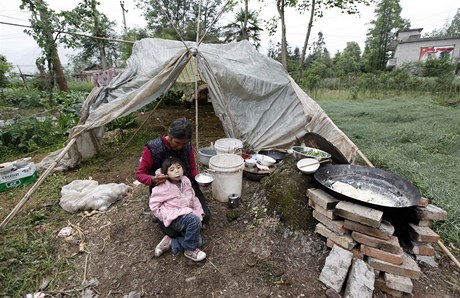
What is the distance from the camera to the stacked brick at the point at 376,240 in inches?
72.1

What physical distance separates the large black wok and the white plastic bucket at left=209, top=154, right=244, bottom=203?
939 mm

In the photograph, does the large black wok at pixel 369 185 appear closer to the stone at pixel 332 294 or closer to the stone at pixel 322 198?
the stone at pixel 322 198

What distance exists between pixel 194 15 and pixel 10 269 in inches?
1025

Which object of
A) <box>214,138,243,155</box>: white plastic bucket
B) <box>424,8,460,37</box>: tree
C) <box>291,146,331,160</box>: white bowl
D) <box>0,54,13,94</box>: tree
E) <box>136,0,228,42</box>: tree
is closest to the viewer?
<box>291,146,331,160</box>: white bowl

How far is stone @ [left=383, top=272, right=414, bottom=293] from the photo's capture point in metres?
1.79

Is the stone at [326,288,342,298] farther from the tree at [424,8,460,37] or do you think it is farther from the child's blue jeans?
the tree at [424,8,460,37]

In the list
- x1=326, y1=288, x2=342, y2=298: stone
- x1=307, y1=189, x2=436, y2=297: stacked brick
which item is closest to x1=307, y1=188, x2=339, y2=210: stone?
x1=307, y1=189, x2=436, y2=297: stacked brick

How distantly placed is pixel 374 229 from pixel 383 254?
0.19 metres

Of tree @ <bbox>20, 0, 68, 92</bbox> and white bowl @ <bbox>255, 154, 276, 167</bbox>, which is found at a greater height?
tree @ <bbox>20, 0, 68, 92</bbox>

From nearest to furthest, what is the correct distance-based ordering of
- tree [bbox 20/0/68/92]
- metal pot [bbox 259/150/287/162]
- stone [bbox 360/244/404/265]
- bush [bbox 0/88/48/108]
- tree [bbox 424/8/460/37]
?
stone [bbox 360/244/404/265] < metal pot [bbox 259/150/287/162] < tree [bbox 20/0/68/92] < bush [bbox 0/88/48/108] < tree [bbox 424/8/460/37]

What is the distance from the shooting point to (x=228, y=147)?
145 inches

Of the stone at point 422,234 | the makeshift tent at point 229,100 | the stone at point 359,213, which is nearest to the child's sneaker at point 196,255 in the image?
the stone at point 359,213

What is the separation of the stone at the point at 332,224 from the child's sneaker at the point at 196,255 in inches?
45.5

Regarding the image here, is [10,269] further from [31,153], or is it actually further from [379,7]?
[379,7]
